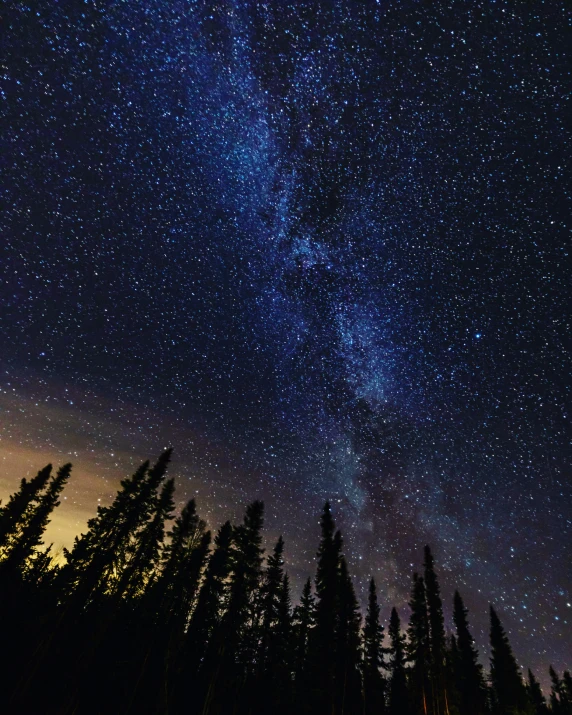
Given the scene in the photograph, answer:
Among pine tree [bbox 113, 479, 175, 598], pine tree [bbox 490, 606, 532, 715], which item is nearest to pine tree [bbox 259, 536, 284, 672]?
pine tree [bbox 113, 479, 175, 598]

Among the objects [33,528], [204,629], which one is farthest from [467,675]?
[33,528]

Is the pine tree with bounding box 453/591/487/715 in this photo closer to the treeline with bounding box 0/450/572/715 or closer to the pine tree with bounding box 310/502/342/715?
the treeline with bounding box 0/450/572/715

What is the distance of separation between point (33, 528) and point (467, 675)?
2026 inches

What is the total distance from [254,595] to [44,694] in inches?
784

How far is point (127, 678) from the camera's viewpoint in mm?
21672

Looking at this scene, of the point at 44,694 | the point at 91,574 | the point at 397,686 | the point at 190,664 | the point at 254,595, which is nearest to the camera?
the point at 44,694

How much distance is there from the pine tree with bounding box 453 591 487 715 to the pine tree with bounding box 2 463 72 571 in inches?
1906

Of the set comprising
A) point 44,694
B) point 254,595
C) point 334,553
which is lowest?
point 44,694

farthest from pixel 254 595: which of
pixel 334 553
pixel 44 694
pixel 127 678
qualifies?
pixel 44 694

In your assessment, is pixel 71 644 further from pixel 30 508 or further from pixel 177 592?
pixel 30 508

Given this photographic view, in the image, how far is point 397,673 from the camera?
43.9 m

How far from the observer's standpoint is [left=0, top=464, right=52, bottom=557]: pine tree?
3647 cm

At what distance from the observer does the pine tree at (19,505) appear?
3647 centimetres

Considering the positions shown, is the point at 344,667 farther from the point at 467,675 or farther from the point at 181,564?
the point at 467,675
